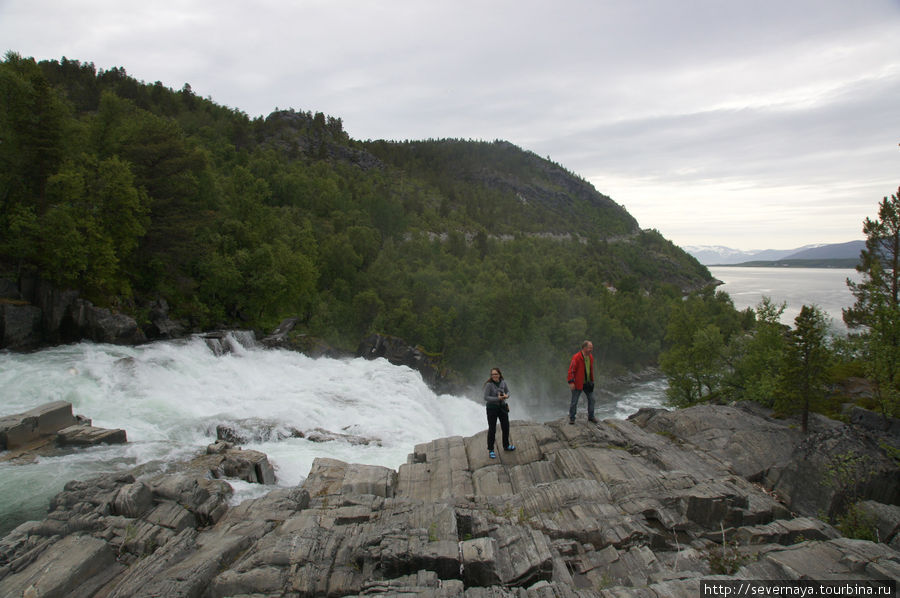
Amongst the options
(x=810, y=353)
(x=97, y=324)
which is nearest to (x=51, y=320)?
(x=97, y=324)

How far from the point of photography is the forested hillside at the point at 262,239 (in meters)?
23.0

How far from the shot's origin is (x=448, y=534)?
7.73 m

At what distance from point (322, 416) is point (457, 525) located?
1238 cm

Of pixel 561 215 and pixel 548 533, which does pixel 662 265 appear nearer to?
pixel 561 215

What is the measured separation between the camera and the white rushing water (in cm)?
1198

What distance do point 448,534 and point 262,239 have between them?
40046 mm

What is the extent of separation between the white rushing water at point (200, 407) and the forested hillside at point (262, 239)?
686cm

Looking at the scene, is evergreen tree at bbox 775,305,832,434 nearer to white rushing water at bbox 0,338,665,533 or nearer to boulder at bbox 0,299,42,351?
white rushing water at bbox 0,338,665,533

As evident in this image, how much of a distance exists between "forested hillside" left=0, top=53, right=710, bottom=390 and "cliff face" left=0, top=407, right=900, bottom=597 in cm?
1942

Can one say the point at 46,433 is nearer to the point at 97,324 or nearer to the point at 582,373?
the point at 97,324

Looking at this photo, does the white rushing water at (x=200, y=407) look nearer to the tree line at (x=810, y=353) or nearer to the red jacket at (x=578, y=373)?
the red jacket at (x=578, y=373)

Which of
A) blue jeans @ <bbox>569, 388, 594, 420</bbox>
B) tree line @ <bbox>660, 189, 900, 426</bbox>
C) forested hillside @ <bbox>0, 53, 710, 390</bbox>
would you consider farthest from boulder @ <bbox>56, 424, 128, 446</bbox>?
tree line @ <bbox>660, 189, 900, 426</bbox>

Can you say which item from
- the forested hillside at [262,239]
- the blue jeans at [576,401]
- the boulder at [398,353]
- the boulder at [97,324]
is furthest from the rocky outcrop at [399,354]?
the blue jeans at [576,401]

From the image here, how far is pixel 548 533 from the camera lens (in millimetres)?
8812
